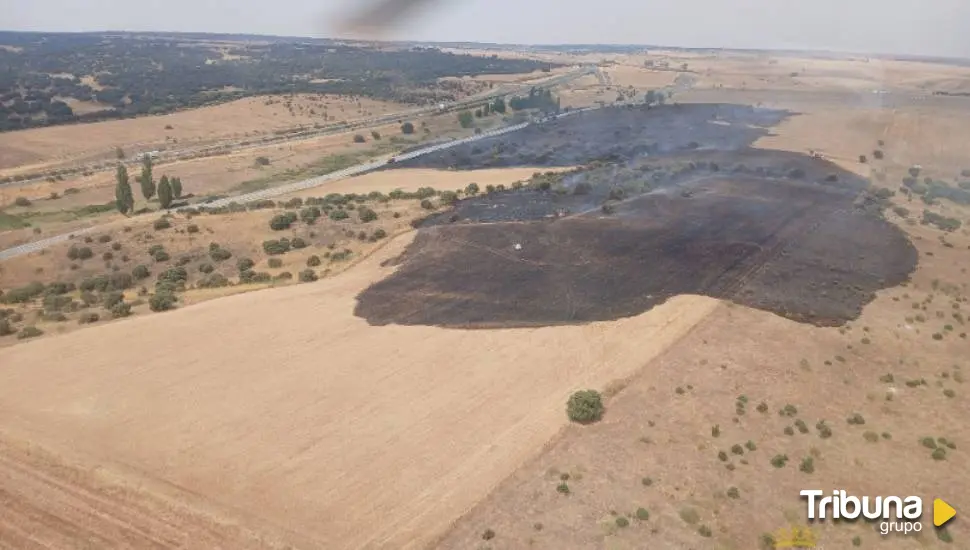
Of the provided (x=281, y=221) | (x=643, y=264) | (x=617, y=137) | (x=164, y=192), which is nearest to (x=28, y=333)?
(x=281, y=221)

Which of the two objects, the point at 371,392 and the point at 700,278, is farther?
the point at 700,278

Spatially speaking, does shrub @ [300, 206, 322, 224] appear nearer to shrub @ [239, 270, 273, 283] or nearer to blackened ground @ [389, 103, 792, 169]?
shrub @ [239, 270, 273, 283]

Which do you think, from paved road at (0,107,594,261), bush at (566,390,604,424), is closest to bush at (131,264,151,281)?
paved road at (0,107,594,261)

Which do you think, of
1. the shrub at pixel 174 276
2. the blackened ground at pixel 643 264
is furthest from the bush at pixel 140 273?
the blackened ground at pixel 643 264

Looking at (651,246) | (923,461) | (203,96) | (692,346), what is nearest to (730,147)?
(651,246)

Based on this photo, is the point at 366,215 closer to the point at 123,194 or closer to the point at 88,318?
the point at 88,318

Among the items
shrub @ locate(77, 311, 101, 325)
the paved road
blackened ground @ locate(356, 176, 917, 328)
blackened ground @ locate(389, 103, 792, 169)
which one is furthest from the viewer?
blackened ground @ locate(389, 103, 792, 169)

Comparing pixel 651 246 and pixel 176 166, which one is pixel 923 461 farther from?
pixel 176 166
